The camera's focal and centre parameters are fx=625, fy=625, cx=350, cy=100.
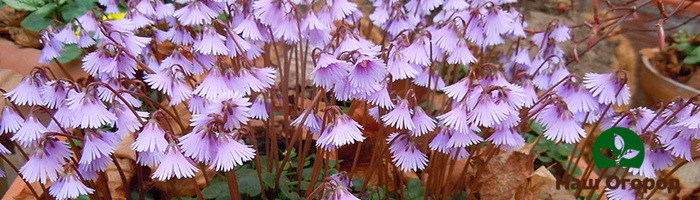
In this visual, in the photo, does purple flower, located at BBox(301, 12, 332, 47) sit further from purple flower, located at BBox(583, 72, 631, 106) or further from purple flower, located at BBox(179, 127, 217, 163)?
purple flower, located at BBox(583, 72, 631, 106)

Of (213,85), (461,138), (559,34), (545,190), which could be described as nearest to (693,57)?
(559,34)

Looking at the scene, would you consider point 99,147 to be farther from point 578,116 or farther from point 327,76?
point 578,116

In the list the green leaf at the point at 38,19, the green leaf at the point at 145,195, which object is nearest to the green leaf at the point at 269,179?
the green leaf at the point at 145,195

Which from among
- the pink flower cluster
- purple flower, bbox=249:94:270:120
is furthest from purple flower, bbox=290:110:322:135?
purple flower, bbox=249:94:270:120

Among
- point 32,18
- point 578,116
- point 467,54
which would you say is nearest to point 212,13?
point 467,54

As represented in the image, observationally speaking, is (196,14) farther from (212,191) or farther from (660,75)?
(660,75)

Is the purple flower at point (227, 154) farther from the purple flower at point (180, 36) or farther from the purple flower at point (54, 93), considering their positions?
the purple flower at point (180, 36)
